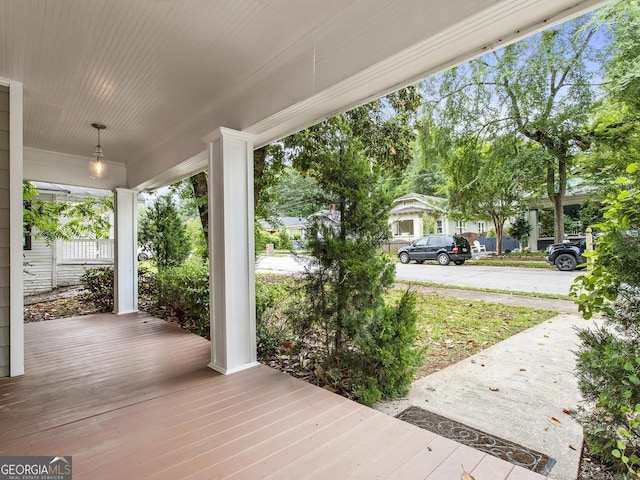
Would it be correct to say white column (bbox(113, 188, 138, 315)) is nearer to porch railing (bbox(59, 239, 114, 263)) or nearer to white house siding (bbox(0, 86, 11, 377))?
white house siding (bbox(0, 86, 11, 377))

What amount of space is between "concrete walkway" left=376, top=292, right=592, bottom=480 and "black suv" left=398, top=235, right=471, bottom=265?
1.08 metres

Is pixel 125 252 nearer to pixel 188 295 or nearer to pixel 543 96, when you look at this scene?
pixel 188 295

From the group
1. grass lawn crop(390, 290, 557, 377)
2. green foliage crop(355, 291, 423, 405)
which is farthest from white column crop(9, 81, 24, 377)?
grass lawn crop(390, 290, 557, 377)

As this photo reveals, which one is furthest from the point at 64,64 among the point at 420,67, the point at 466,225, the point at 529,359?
the point at 529,359

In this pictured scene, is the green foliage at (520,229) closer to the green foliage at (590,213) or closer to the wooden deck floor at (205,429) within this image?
the green foliage at (590,213)

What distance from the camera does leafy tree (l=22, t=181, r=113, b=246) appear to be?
6529 millimetres

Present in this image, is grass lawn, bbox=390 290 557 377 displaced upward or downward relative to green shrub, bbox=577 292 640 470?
downward

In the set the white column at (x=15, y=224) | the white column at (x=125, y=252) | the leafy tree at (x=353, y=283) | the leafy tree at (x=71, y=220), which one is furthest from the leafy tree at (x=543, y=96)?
the leafy tree at (x=71, y=220)

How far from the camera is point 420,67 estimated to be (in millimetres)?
1938

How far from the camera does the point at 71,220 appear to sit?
800cm

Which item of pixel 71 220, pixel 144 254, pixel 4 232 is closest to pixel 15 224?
pixel 4 232

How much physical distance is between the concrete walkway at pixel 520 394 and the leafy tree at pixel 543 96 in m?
1.04

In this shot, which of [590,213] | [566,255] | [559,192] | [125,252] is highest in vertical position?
[559,192]

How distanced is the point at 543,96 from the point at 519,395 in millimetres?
2238
